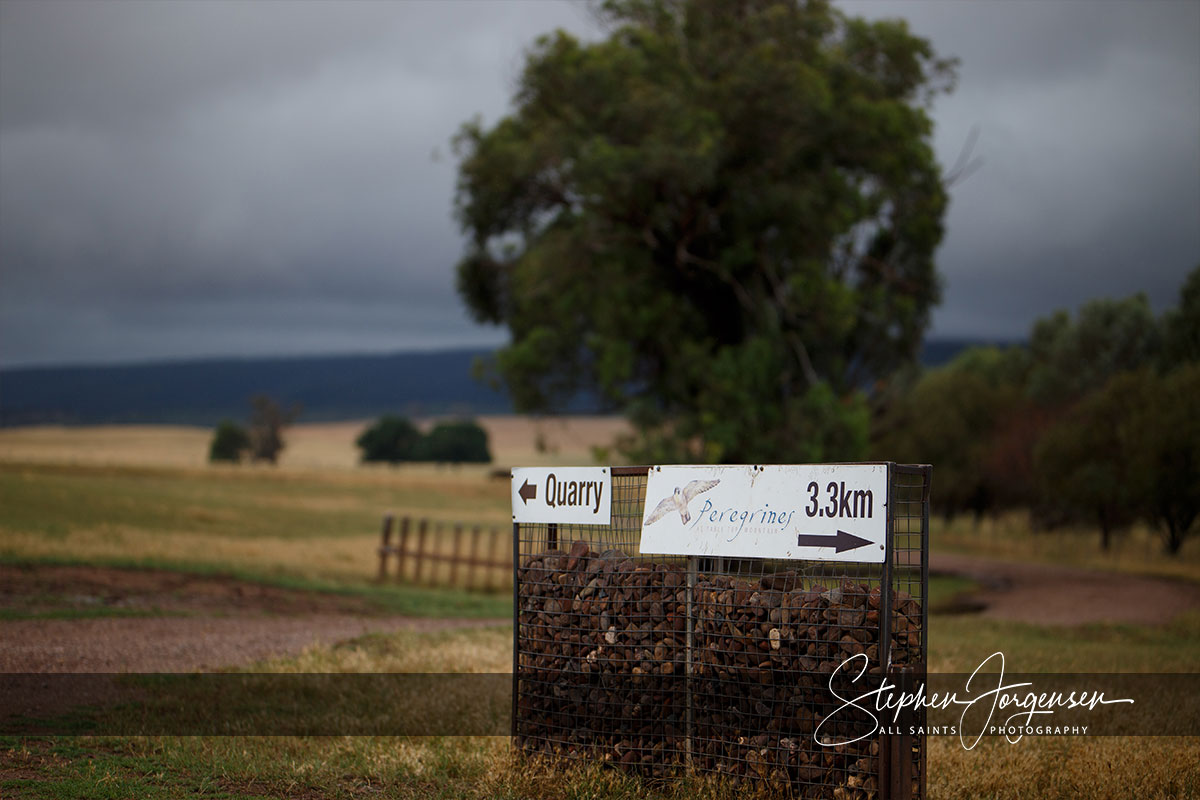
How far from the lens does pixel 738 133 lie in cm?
2555

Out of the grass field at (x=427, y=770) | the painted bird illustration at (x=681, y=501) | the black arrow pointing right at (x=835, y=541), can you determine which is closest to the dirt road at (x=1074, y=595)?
the grass field at (x=427, y=770)

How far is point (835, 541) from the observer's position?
571cm

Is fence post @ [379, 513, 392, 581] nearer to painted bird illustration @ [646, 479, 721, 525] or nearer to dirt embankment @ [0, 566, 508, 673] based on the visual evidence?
dirt embankment @ [0, 566, 508, 673]

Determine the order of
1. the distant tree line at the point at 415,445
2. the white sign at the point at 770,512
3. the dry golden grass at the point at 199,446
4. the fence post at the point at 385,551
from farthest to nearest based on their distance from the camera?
the distant tree line at the point at 415,445, the dry golden grass at the point at 199,446, the fence post at the point at 385,551, the white sign at the point at 770,512

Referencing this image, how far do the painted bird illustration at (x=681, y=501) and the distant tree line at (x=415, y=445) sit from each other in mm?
110406

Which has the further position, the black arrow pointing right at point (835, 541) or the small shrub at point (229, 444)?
the small shrub at point (229, 444)

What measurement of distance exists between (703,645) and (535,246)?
22.2 meters

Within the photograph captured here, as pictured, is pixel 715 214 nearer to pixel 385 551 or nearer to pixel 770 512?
pixel 385 551

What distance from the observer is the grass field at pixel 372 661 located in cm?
639

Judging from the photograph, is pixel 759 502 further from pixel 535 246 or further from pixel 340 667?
pixel 535 246

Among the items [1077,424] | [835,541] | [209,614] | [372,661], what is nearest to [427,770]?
[835,541]

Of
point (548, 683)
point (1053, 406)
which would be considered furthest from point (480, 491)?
point (548, 683)

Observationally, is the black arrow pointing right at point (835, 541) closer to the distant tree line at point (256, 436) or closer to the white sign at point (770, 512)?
the white sign at point (770, 512)

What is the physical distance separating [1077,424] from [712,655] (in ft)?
107
